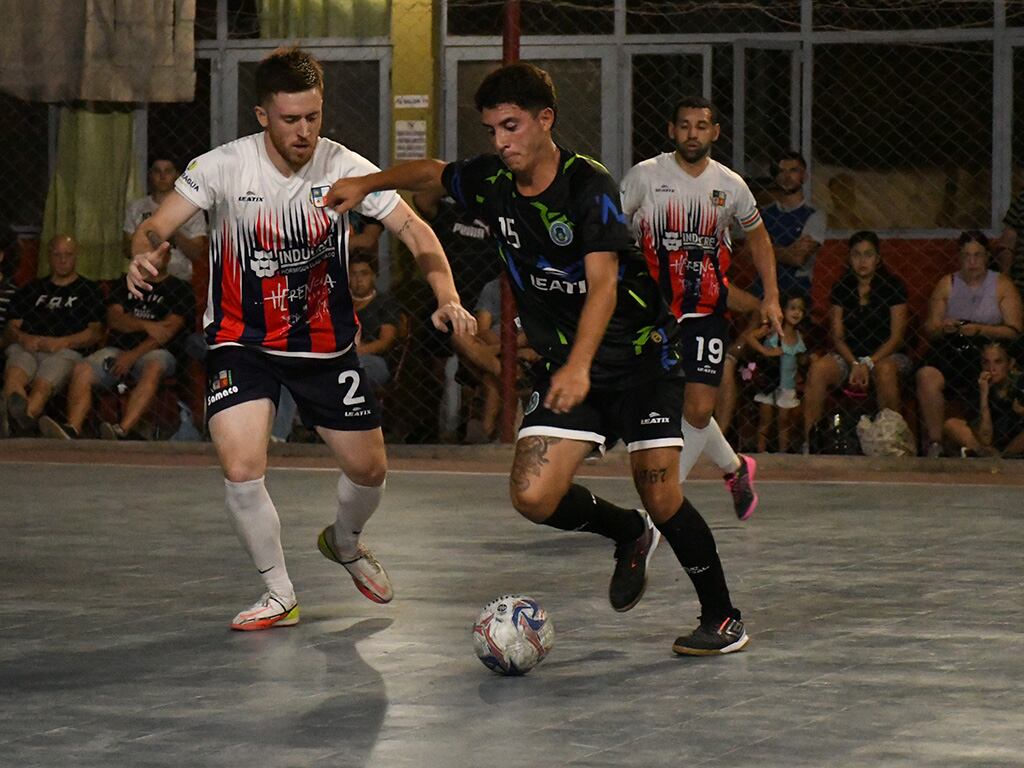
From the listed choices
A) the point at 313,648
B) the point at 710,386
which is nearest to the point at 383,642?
the point at 313,648

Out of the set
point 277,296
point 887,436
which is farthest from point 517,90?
point 887,436

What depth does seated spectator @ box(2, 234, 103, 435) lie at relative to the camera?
1314cm

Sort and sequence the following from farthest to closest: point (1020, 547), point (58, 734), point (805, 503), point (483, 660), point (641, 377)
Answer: point (805, 503) → point (1020, 547) → point (641, 377) → point (483, 660) → point (58, 734)

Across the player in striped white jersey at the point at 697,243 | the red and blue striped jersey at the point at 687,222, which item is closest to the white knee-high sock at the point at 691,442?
the player in striped white jersey at the point at 697,243

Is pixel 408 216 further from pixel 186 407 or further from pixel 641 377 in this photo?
pixel 186 407

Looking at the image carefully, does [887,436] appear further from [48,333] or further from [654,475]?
[654,475]

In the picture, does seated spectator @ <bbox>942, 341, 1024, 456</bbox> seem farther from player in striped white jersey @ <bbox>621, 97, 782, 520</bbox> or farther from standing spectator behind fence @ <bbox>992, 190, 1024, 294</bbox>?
player in striped white jersey @ <bbox>621, 97, 782, 520</bbox>

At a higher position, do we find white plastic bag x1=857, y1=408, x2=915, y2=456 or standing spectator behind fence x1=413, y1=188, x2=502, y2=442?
standing spectator behind fence x1=413, y1=188, x2=502, y2=442

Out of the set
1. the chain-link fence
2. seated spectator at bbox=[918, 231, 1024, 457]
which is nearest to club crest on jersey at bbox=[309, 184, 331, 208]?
the chain-link fence

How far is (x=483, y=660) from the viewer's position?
5.78 meters

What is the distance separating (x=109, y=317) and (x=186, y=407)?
77 cm

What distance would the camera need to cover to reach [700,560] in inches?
243

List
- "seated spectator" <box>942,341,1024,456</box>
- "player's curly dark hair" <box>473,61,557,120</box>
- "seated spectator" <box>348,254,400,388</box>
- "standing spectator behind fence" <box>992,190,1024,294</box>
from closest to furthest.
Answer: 1. "player's curly dark hair" <box>473,61,557,120</box>
2. "seated spectator" <box>942,341,1024,456</box>
3. "standing spectator behind fence" <box>992,190,1024,294</box>
4. "seated spectator" <box>348,254,400,388</box>

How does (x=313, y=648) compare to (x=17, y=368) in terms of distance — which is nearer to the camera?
(x=313, y=648)
